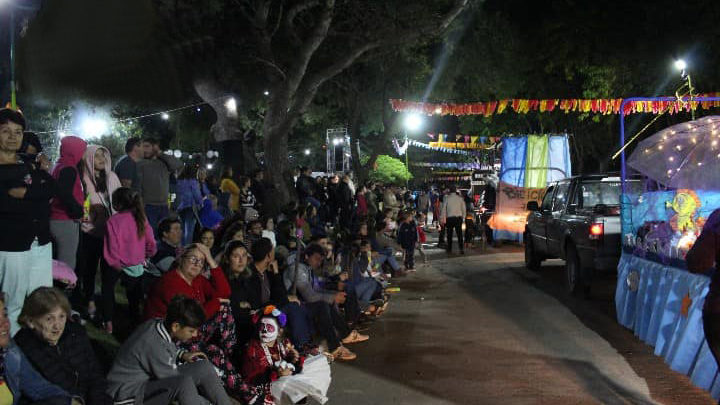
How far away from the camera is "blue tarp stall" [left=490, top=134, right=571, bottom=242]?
2122 centimetres

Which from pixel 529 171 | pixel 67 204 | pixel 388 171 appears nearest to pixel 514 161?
pixel 529 171

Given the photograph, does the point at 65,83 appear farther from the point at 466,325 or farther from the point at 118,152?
the point at 118,152

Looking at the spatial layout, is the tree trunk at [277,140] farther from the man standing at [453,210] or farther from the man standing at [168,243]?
the man standing at [168,243]

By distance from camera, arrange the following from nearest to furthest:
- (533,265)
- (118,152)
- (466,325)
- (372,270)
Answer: (466,325) → (372,270) → (533,265) → (118,152)

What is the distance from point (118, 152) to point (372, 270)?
67.8 feet

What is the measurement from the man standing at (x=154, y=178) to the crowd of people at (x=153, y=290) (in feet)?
0.06

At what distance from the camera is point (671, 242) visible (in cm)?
796

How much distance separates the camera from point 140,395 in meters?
5.03

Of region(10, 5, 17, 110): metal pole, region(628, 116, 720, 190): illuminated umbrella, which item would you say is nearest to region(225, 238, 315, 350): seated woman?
region(10, 5, 17, 110): metal pole

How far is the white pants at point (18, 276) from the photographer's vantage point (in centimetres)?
504

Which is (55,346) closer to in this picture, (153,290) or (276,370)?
(153,290)

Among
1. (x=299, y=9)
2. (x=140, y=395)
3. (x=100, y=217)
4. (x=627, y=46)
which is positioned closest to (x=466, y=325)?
(x=100, y=217)

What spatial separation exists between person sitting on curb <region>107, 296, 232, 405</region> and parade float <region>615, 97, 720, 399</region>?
4347 mm

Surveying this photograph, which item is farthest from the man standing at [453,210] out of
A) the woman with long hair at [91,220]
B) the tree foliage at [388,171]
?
the tree foliage at [388,171]
